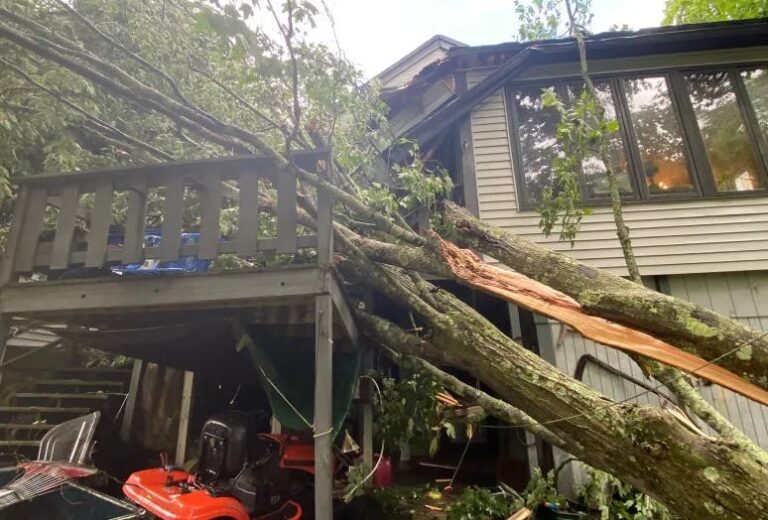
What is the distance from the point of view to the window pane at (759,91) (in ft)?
19.3

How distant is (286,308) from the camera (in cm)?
374

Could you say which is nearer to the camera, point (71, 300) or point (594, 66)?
point (71, 300)

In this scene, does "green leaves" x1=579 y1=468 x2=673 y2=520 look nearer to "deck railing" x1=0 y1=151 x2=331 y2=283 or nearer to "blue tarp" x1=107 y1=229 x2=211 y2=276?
"deck railing" x1=0 y1=151 x2=331 y2=283

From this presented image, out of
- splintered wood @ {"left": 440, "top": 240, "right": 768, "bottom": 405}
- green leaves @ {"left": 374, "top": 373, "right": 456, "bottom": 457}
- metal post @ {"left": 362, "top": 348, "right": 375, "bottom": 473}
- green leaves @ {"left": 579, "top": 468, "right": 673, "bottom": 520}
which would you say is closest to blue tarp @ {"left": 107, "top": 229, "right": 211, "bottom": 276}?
splintered wood @ {"left": 440, "top": 240, "right": 768, "bottom": 405}

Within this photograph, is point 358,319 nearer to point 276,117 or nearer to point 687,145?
point 276,117

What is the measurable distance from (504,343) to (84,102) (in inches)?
238

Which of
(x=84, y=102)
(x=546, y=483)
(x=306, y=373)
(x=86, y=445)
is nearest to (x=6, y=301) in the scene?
(x=86, y=445)

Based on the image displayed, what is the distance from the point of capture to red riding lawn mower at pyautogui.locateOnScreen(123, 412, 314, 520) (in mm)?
3391

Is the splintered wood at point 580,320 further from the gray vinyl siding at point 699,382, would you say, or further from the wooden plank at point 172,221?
the gray vinyl siding at point 699,382

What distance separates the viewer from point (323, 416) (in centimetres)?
273

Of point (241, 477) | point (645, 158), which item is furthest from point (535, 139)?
point (241, 477)

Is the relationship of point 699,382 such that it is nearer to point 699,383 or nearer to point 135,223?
point 699,383

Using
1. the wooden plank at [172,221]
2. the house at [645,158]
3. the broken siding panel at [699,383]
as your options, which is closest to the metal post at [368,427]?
the house at [645,158]

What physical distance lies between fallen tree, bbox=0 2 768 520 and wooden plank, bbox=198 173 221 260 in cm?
47
